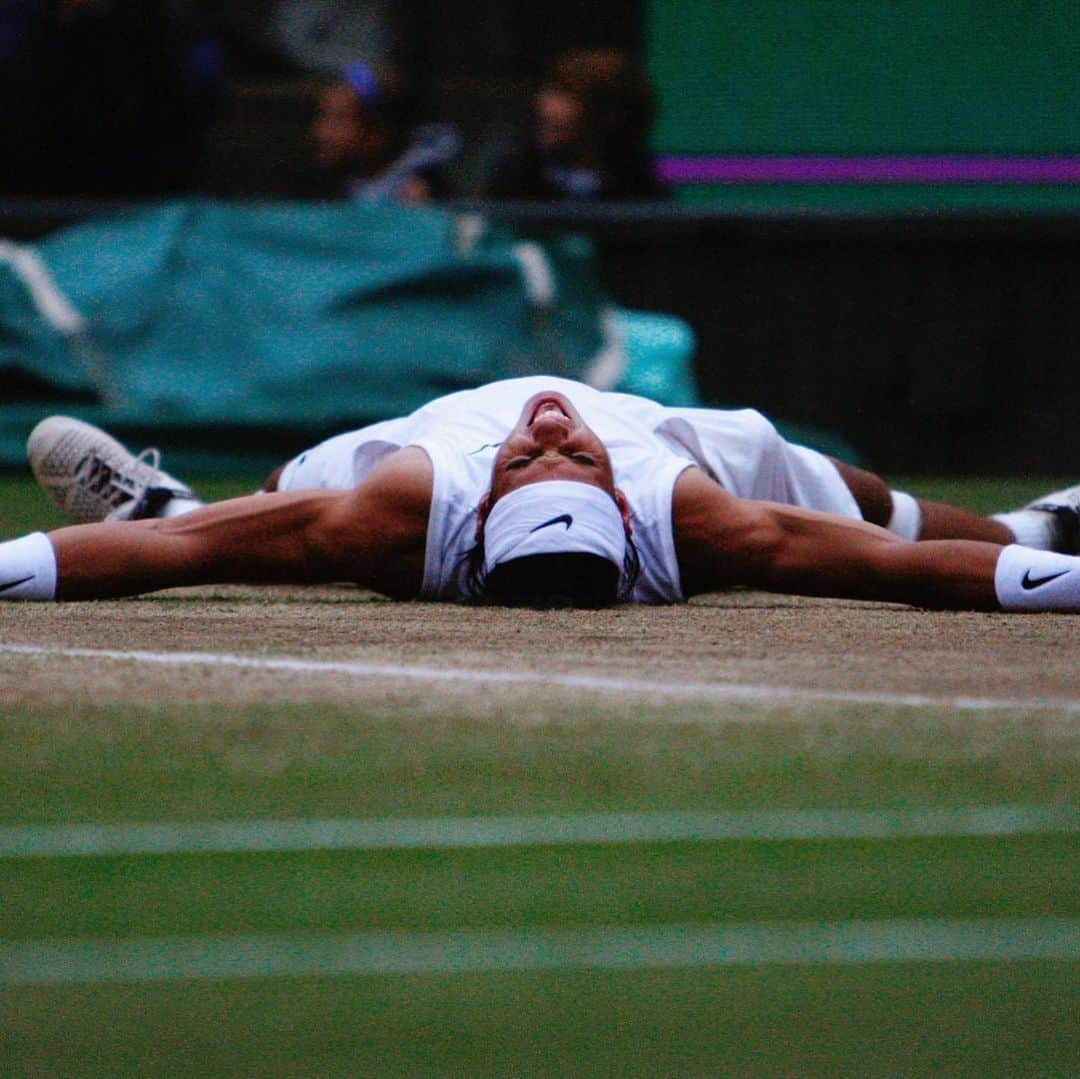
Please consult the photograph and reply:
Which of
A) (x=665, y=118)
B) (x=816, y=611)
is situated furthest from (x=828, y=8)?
(x=816, y=611)

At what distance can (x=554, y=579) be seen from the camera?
5164mm

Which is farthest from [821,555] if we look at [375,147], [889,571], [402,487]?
[375,147]

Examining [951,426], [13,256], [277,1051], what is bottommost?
[951,426]

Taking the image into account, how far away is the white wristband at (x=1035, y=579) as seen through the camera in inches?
200

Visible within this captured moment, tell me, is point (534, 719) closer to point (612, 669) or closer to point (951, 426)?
point (612, 669)

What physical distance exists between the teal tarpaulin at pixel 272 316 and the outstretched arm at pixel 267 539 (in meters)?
4.68

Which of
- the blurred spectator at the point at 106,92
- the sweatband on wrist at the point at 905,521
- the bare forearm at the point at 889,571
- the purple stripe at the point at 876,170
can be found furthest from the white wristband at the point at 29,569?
the purple stripe at the point at 876,170

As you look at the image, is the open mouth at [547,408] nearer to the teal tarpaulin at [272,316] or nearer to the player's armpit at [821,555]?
the player's armpit at [821,555]

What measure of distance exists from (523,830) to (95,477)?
3203mm

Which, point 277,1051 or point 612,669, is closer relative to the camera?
point 277,1051

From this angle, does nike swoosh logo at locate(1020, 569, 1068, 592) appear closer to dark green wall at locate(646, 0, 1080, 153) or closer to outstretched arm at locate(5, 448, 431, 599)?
outstretched arm at locate(5, 448, 431, 599)

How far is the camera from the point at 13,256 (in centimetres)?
1009

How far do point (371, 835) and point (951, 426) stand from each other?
26.5 feet

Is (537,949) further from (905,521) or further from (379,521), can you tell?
(905,521)
